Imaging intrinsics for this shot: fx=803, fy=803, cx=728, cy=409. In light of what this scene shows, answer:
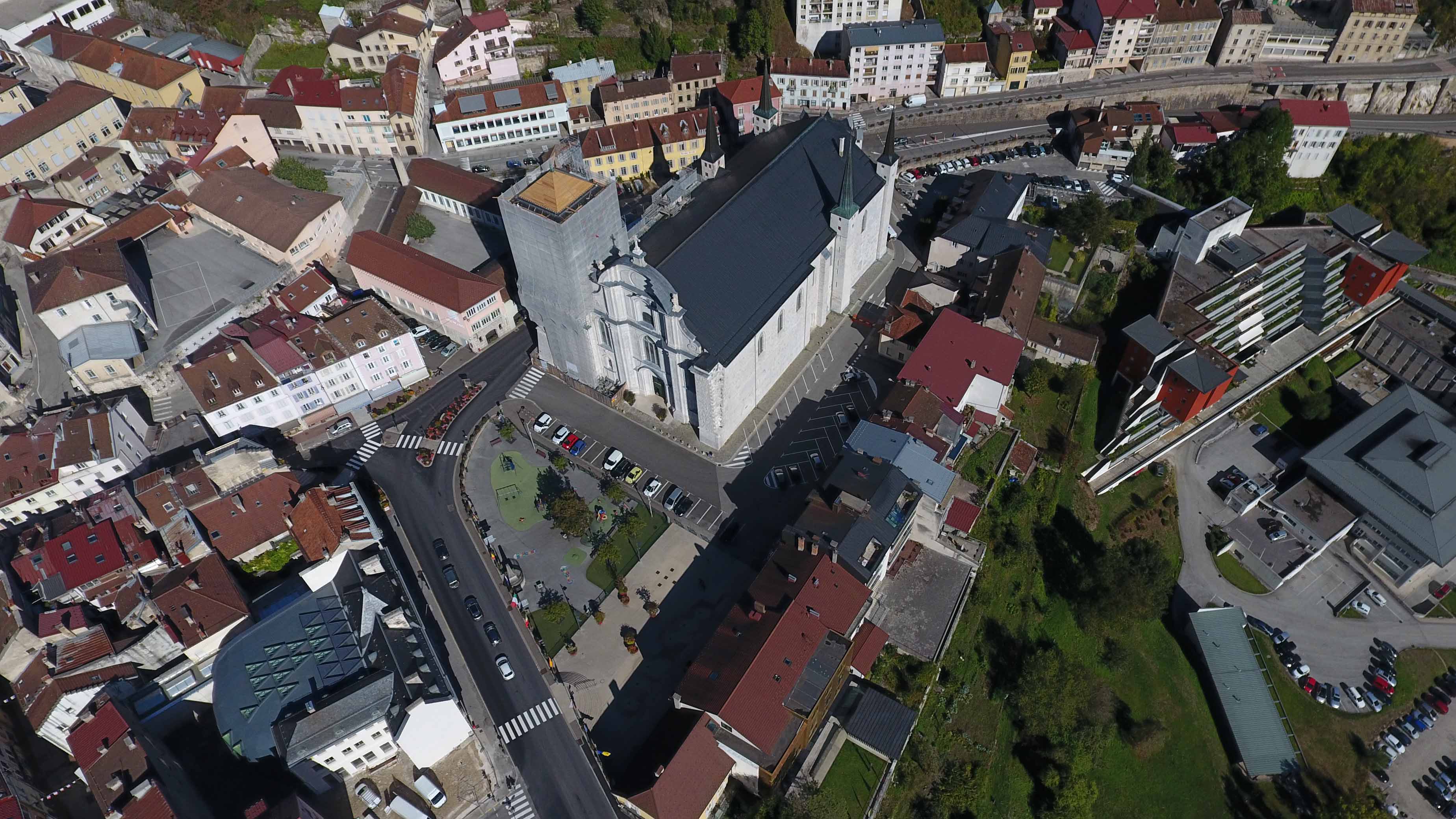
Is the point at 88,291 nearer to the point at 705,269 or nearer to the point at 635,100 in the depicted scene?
the point at 705,269

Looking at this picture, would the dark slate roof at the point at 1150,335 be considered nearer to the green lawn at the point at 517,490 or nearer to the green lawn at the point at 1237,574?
the green lawn at the point at 1237,574

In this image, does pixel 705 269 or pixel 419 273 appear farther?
pixel 419 273

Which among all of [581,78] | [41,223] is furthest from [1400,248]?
[41,223]

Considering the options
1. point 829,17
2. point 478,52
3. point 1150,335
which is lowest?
point 1150,335

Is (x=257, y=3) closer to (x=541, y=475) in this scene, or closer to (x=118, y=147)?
(x=118, y=147)

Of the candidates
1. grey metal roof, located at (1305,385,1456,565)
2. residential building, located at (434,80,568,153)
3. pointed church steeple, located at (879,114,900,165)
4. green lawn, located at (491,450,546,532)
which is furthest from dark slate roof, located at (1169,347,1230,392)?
residential building, located at (434,80,568,153)

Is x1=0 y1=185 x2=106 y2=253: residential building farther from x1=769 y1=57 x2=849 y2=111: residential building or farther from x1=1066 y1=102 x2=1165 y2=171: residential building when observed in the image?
x1=1066 y1=102 x2=1165 y2=171: residential building

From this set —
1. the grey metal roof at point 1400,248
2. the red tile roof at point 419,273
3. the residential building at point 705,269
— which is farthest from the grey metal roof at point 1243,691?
the red tile roof at point 419,273
